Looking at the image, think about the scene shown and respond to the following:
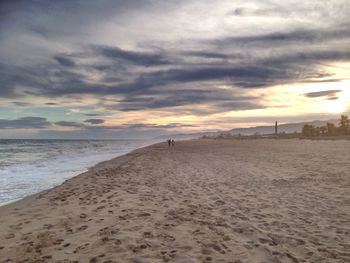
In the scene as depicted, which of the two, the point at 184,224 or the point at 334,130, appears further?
the point at 334,130

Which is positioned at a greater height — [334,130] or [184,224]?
[334,130]

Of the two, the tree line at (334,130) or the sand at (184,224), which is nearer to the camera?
the sand at (184,224)

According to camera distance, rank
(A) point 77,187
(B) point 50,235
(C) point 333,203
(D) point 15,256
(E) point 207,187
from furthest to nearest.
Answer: (A) point 77,187 < (E) point 207,187 < (C) point 333,203 < (B) point 50,235 < (D) point 15,256

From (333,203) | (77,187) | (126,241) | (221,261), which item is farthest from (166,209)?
(77,187)

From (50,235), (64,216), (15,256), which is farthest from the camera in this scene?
(64,216)

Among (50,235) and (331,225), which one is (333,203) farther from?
(50,235)

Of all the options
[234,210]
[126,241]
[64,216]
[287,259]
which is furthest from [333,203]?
[64,216]

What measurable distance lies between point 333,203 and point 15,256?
835 cm

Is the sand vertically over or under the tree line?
under

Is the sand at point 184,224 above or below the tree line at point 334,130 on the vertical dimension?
below

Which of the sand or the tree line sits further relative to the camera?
the tree line

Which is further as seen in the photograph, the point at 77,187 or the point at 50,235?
the point at 77,187

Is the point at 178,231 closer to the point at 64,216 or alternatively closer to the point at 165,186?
the point at 64,216

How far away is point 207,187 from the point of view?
12.4 m
